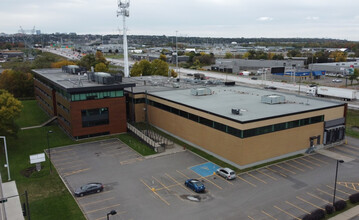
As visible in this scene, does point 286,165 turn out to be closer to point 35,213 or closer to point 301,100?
point 301,100

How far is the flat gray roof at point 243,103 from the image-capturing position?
39.0 metres

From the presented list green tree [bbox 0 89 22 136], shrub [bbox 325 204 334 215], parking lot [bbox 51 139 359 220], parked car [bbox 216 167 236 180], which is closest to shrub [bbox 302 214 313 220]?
parking lot [bbox 51 139 359 220]

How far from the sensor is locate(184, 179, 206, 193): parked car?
30.4 m

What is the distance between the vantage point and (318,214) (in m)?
25.3

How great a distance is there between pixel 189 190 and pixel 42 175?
57.1ft

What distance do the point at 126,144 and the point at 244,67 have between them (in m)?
119

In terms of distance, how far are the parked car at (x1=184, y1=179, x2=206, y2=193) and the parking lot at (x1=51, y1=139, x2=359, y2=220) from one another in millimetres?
571

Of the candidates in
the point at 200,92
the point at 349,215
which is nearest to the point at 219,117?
the point at 200,92

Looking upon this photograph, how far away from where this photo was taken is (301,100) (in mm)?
48000

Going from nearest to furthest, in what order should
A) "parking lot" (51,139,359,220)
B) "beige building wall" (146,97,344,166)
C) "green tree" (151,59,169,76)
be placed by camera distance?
"parking lot" (51,139,359,220) → "beige building wall" (146,97,344,166) → "green tree" (151,59,169,76)

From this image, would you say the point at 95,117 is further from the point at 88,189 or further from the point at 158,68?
the point at 158,68

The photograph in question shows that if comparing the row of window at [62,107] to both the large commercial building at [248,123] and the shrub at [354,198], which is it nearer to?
the large commercial building at [248,123]

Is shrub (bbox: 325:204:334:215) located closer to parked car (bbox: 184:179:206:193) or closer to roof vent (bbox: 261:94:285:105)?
parked car (bbox: 184:179:206:193)

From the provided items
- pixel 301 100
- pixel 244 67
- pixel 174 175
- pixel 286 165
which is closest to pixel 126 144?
pixel 174 175
